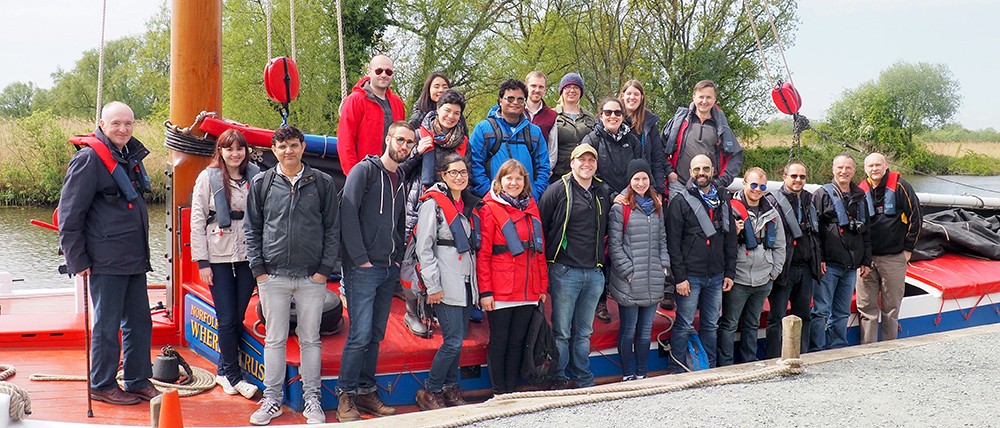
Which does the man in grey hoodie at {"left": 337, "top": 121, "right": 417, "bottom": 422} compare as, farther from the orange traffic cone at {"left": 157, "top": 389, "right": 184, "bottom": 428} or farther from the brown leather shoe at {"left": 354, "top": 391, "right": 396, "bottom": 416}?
the orange traffic cone at {"left": 157, "top": 389, "right": 184, "bottom": 428}

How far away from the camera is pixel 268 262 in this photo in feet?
13.6

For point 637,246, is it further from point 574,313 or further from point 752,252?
point 752,252

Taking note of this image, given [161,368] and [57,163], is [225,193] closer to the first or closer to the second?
[161,368]

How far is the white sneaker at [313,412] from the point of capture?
4.23m

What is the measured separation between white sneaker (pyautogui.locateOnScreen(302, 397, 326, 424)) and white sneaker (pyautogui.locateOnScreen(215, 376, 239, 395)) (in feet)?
1.95

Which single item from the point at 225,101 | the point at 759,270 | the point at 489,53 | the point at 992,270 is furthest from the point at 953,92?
the point at 759,270

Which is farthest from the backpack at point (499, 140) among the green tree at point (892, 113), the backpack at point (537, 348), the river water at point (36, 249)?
the green tree at point (892, 113)

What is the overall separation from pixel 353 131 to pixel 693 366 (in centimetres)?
266

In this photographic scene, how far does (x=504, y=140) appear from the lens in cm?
514

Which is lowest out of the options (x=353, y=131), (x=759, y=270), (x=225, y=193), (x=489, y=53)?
(x=759, y=270)

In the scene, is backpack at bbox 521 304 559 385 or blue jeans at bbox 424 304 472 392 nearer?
blue jeans at bbox 424 304 472 392

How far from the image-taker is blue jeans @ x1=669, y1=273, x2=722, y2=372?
5.44 m

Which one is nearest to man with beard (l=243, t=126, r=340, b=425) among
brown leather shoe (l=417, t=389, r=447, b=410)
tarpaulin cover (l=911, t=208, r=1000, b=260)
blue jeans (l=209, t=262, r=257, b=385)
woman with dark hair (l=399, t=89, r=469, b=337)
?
blue jeans (l=209, t=262, r=257, b=385)

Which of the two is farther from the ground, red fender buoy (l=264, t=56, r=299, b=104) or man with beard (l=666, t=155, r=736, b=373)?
red fender buoy (l=264, t=56, r=299, b=104)
